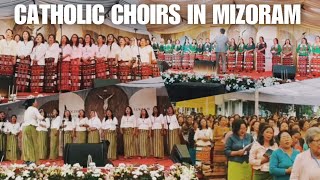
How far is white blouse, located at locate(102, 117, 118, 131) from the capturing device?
5.85m

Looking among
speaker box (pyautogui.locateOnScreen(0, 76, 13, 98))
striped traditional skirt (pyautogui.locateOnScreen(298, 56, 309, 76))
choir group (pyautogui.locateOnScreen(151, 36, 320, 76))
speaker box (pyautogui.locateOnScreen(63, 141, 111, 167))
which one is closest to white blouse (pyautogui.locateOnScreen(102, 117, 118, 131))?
speaker box (pyautogui.locateOnScreen(63, 141, 111, 167))

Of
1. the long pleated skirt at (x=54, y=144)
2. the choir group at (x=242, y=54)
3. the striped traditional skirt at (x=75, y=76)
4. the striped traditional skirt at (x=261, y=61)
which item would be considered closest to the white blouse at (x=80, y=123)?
the long pleated skirt at (x=54, y=144)

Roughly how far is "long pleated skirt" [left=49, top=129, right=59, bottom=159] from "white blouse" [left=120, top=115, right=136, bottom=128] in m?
0.67

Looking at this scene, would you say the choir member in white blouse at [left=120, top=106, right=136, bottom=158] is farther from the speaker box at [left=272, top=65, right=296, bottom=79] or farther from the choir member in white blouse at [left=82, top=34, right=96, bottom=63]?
the speaker box at [left=272, top=65, right=296, bottom=79]

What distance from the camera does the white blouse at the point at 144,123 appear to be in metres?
5.87

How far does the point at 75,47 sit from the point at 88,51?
0.45 feet

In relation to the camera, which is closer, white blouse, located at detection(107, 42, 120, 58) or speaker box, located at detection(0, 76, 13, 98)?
speaker box, located at detection(0, 76, 13, 98)

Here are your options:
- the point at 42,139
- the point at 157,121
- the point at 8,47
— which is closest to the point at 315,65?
the point at 157,121

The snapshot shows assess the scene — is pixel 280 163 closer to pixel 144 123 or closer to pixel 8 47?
pixel 144 123

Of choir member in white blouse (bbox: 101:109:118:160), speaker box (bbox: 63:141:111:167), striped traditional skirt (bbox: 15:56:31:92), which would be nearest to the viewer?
speaker box (bbox: 63:141:111:167)

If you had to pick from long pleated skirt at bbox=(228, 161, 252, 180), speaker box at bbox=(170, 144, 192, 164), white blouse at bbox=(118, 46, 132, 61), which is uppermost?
white blouse at bbox=(118, 46, 132, 61)

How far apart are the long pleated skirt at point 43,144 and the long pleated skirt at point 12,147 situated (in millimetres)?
238

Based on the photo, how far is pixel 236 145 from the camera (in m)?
5.78

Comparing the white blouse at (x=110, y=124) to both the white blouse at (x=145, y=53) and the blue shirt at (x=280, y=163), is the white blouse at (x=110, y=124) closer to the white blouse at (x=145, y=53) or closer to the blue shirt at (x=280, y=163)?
the white blouse at (x=145, y=53)
